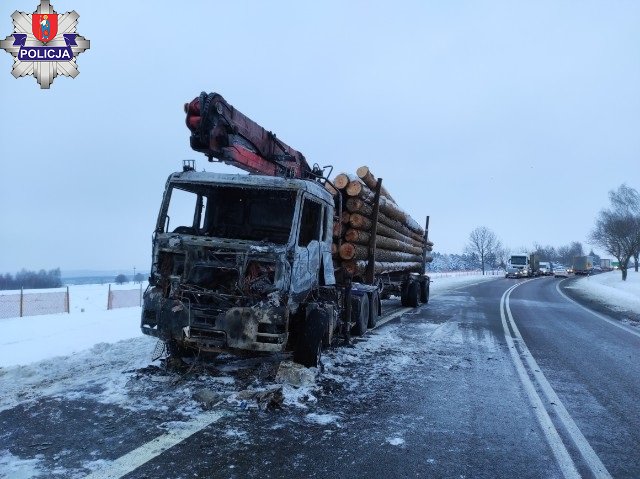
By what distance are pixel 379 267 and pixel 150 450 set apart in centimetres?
881

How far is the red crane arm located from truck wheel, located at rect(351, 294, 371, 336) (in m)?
3.19

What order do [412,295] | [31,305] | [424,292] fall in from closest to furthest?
[31,305], [412,295], [424,292]

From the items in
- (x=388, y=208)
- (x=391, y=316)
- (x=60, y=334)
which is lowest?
(x=60, y=334)

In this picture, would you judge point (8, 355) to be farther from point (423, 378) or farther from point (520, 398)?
point (520, 398)

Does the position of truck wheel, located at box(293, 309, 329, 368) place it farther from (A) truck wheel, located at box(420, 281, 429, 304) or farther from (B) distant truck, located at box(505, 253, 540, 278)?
(B) distant truck, located at box(505, 253, 540, 278)

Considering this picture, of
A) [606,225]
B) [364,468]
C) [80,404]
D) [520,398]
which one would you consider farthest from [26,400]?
[606,225]

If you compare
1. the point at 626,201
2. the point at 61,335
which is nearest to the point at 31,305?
the point at 61,335

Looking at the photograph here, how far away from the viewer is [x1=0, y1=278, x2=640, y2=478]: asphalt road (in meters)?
3.58

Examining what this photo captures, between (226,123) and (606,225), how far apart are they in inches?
2232

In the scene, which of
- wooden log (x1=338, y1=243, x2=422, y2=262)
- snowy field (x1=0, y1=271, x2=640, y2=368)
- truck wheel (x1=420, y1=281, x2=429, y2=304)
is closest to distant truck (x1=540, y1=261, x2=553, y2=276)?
truck wheel (x1=420, y1=281, x2=429, y2=304)

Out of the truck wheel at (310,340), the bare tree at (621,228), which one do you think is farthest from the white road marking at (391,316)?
the bare tree at (621,228)

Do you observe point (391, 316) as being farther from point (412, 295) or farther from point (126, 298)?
point (126, 298)

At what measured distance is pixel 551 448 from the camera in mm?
4043

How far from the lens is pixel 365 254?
10.7 m
